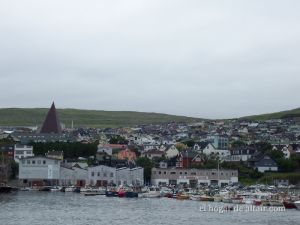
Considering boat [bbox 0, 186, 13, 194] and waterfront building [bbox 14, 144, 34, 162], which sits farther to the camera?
waterfront building [bbox 14, 144, 34, 162]

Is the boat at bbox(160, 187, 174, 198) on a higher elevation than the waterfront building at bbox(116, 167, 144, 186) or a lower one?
lower

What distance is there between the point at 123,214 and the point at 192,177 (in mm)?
43498

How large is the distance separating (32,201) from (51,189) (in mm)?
24074

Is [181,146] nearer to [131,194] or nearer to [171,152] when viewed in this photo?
[171,152]

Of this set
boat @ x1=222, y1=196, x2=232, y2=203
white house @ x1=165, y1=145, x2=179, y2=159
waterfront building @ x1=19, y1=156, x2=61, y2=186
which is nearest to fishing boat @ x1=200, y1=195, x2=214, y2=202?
boat @ x1=222, y1=196, x2=232, y2=203

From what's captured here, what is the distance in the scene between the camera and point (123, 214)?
181ft

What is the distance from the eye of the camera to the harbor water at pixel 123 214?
49.1 meters

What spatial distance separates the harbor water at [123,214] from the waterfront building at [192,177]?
94.0ft

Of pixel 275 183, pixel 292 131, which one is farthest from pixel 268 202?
pixel 292 131

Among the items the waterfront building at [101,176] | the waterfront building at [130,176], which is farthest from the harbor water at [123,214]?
the waterfront building at [101,176]

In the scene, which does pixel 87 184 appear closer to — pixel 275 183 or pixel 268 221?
pixel 275 183

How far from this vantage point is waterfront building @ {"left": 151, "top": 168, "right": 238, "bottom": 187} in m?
96.1

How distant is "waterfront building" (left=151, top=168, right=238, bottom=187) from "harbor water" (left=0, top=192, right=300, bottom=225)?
28647mm

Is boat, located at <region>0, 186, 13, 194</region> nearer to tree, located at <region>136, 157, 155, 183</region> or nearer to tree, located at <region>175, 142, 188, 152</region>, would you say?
tree, located at <region>136, 157, 155, 183</region>
